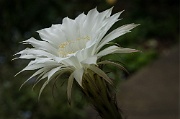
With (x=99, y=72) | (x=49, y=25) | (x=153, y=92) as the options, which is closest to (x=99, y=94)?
(x=99, y=72)

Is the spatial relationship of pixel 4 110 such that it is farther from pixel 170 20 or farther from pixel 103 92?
pixel 170 20

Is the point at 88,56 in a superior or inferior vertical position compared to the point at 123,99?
superior

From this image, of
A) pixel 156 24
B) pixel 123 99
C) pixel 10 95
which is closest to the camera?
pixel 10 95

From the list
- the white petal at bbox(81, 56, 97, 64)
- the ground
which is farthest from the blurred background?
the white petal at bbox(81, 56, 97, 64)

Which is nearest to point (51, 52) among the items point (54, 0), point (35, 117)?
point (54, 0)

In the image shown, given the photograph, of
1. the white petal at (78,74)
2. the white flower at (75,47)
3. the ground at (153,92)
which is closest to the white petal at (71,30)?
the white flower at (75,47)

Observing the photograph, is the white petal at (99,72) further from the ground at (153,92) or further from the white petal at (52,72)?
the ground at (153,92)

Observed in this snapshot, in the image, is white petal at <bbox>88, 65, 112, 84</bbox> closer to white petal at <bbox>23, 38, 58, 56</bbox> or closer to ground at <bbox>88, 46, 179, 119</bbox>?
white petal at <bbox>23, 38, 58, 56</bbox>
